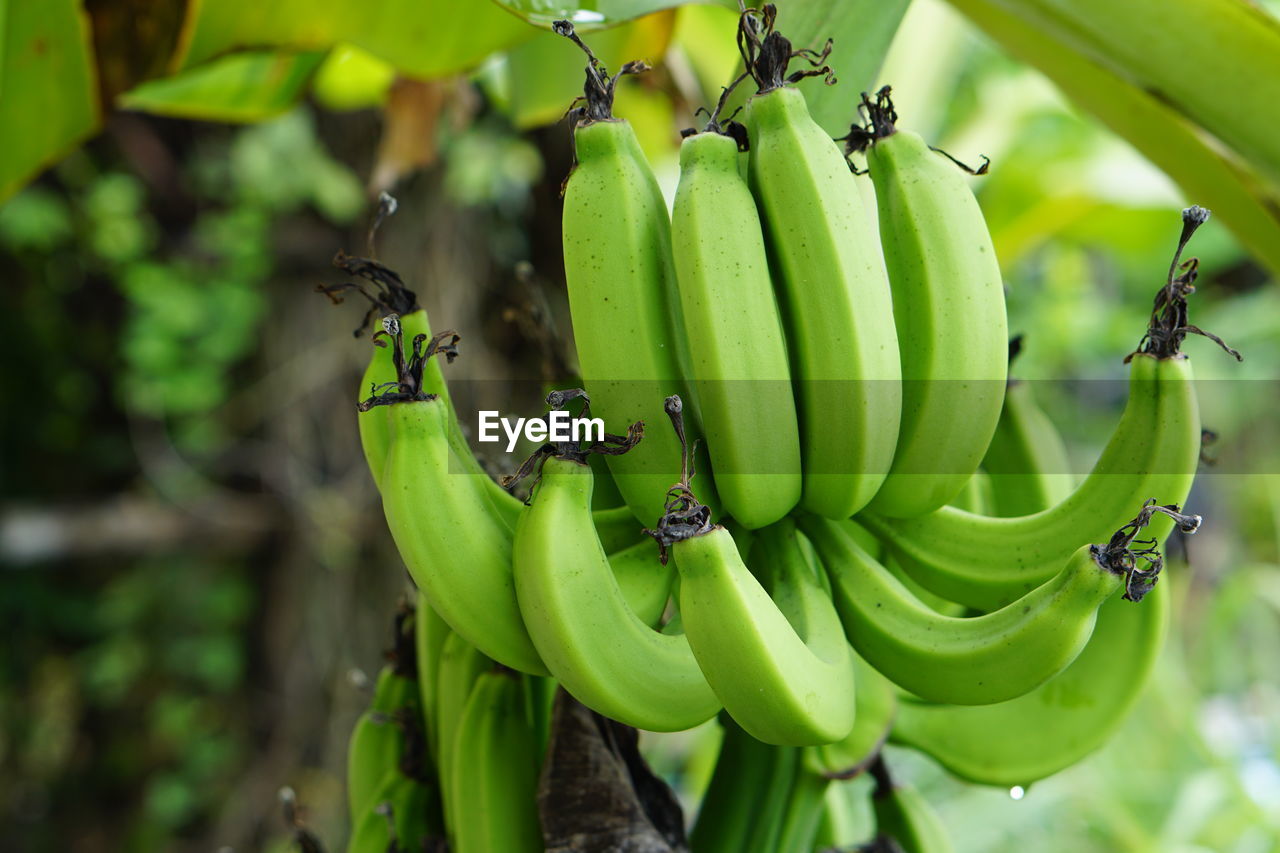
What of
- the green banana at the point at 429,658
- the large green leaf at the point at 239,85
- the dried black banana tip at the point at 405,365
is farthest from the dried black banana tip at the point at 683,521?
the large green leaf at the point at 239,85

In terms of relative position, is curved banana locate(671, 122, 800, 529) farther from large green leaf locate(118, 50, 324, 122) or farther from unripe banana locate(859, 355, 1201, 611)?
large green leaf locate(118, 50, 324, 122)

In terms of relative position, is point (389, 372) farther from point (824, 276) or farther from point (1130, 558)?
point (1130, 558)

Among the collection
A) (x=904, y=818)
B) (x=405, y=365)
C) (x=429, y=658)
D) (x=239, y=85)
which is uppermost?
(x=239, y=85)

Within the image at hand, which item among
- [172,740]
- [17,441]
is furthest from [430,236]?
[172,740]

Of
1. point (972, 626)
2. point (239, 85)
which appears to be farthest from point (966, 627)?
point (239, 85)

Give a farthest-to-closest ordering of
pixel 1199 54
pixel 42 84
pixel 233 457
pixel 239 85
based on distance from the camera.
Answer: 1. pixel 233 457
2. pixel 239 85
3. pixel 42 84
4. pixel 1199 54

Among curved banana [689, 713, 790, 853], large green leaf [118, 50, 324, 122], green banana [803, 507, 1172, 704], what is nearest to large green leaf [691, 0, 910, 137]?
green banana [803, 507, 1172, 704]
